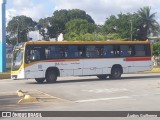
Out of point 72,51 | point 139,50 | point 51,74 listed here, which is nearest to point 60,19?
point 139,50

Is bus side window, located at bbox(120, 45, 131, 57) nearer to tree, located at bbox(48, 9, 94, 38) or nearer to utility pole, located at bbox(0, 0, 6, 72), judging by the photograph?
utility pole, located at bbox(0, 0, 6, 72)

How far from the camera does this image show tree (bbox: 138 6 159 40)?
287 feet

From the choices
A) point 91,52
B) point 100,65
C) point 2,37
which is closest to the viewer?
point 91,52

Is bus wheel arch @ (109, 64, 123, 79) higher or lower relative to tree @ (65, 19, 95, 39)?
lower

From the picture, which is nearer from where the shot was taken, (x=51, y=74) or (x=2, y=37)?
(x=51, y=74)

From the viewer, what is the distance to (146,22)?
87.7 m

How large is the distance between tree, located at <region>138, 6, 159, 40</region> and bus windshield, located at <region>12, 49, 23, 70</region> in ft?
204

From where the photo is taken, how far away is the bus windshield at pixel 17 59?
25.8 metres

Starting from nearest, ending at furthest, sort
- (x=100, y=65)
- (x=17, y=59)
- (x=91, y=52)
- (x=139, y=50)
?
(x=17, y=59) < (x=91, y=52) < (x=100, y=65) < (x=139, y=50)

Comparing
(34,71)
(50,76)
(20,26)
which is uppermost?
(20,26)

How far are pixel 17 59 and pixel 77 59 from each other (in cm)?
390

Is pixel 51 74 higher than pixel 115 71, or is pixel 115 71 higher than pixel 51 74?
pixel 115 71

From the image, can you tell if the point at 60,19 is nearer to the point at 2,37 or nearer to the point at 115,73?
the point at 2,37

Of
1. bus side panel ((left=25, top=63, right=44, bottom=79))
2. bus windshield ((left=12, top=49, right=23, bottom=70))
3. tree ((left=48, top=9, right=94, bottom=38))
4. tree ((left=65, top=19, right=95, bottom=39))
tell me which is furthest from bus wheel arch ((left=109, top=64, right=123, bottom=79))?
tree ((left=48, top=9, right=94, bottom=38))
